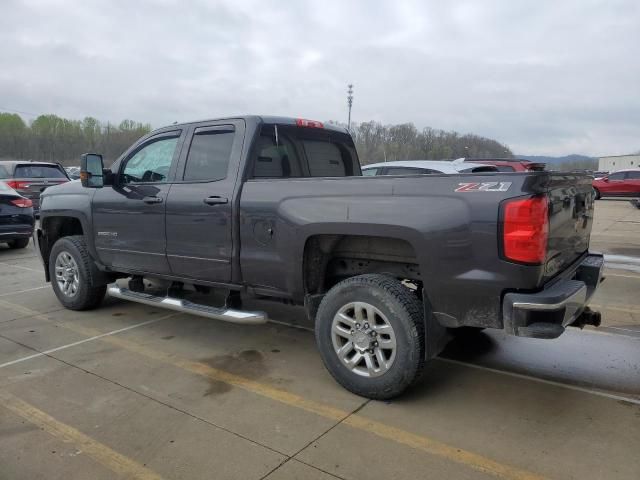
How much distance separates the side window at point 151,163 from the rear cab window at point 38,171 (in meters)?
10.1

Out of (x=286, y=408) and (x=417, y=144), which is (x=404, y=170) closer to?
(x=286, y=408)

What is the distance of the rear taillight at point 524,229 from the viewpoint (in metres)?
2.95

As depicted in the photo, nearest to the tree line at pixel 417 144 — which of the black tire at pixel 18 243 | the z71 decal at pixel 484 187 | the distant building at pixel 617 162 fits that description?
the black tire at pixel 18 243

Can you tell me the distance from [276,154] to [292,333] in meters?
1.78

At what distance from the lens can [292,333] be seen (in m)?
5.12

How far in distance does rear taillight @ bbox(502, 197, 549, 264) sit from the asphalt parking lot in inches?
43.8

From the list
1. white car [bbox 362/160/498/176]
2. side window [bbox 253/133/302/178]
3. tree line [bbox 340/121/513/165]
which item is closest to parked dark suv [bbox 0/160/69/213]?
white car [bbox 362/160/498/176]

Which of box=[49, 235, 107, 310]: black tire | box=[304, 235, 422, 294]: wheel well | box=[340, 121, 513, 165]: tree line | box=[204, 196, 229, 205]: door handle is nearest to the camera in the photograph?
box=[304, 235, 422, 294]: wheel well

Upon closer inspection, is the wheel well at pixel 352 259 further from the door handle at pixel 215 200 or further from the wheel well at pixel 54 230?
the wheel well at pixel 54 230

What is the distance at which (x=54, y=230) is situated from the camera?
243 inches

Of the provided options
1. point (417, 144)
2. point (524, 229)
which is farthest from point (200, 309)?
point (417, 144)

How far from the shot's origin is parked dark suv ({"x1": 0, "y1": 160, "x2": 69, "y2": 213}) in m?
13.3

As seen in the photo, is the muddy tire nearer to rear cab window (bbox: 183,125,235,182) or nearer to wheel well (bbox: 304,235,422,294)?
rear cab window (bbox: 183,125,235,182)

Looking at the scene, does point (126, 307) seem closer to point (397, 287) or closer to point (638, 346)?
point (397, 287)
